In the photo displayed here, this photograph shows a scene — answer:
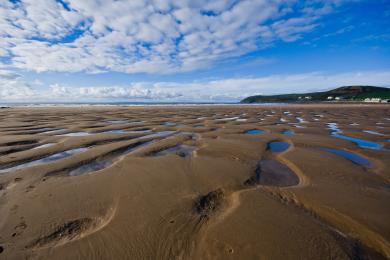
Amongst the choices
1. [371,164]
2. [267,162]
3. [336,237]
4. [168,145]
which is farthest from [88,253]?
[371,164]

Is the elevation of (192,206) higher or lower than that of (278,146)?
higher

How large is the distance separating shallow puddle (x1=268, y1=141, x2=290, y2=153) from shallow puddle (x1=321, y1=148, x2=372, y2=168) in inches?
48.9

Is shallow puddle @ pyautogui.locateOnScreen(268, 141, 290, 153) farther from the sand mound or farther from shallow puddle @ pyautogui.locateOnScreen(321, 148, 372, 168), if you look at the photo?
the sand mound

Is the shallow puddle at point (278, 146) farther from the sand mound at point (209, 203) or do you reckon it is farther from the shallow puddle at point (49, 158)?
the shallow puddle at point (49, 158)

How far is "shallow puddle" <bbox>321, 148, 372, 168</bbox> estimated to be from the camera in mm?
5843

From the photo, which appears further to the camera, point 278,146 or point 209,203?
point 278,146

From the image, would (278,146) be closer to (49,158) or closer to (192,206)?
(192,206)

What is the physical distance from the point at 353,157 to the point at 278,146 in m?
2.26

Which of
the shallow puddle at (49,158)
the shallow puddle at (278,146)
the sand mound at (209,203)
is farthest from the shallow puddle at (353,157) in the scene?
the shallow puddle at (49,158)

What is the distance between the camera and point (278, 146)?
309 inches

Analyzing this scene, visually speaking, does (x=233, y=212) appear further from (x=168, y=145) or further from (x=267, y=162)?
(x=168, y=145)

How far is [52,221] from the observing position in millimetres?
2926

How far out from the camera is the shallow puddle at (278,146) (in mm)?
7230

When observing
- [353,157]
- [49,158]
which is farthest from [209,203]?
[353,157]
